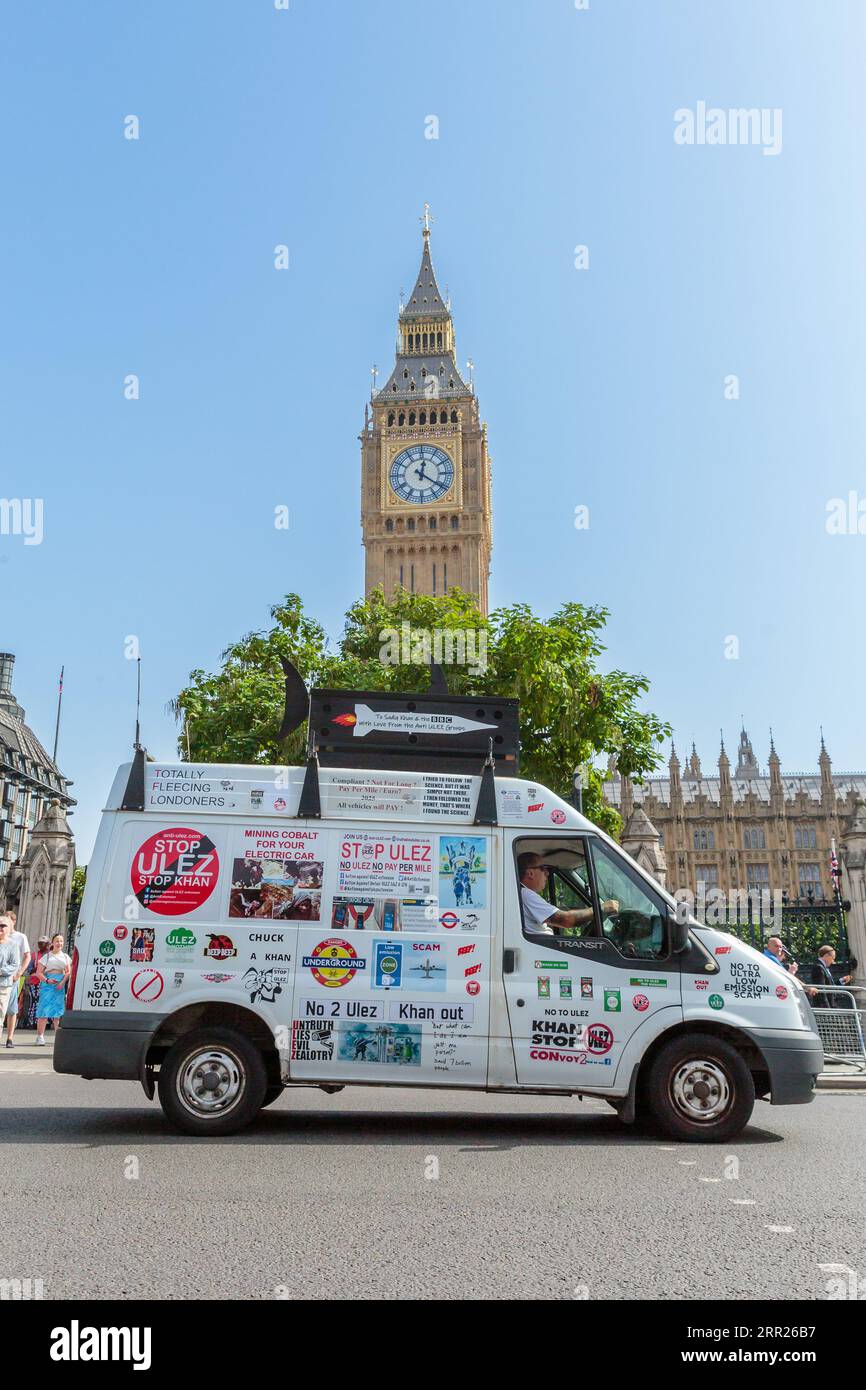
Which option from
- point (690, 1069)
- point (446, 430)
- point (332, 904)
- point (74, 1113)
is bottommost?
point (74, 1113)

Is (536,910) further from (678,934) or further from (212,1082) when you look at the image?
(212,1082)

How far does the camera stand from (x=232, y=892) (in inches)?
307

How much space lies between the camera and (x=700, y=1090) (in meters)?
7.39

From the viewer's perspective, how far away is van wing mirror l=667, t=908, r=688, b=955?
25.2 ft

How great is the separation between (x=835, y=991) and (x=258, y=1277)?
39.2ft

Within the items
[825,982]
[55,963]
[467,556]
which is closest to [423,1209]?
[55,963]

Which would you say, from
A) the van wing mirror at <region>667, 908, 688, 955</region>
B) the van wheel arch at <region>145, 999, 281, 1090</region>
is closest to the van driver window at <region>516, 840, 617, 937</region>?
the van wing mirror at <region>667, 908, 688, 955</region>

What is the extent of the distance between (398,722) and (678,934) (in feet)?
8.95

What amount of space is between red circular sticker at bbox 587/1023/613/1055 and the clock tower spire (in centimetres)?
6265

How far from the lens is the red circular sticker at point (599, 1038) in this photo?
744cm

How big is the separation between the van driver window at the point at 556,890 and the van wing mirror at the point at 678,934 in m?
0.45

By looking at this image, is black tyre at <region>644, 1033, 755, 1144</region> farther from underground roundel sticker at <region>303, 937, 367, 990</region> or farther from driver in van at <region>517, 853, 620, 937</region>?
underground roundel sticker at <region>303, 937, 367, 990</region>
